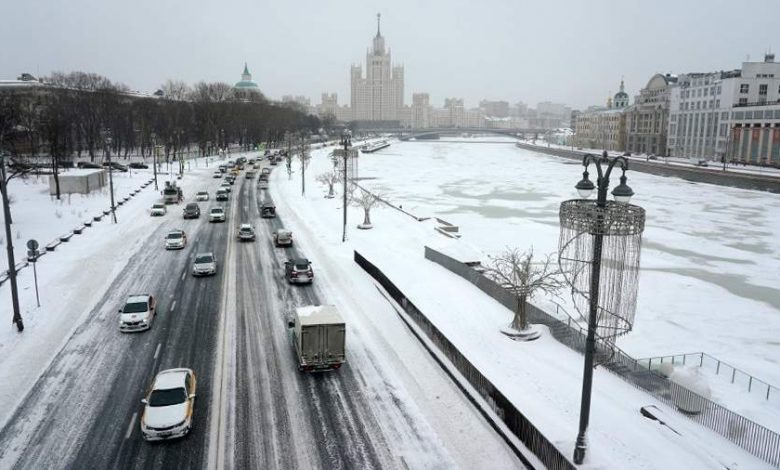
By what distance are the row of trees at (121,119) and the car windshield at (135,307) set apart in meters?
52.0

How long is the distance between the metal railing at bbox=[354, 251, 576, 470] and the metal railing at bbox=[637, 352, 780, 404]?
5.42 metres

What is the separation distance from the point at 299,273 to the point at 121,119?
91.1 metres

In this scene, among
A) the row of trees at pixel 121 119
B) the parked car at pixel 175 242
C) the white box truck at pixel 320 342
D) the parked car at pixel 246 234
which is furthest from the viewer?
the row of trees at pixel 121 119

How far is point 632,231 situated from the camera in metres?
12.4

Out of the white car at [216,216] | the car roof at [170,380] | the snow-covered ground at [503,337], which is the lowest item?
the snow-covered ground at [503,337]

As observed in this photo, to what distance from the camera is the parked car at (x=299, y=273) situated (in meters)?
29.5

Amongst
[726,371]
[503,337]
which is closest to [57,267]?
[503,337]

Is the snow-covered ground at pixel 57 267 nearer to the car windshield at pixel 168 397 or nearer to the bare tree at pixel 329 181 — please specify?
the car windshield at pixel 168 397

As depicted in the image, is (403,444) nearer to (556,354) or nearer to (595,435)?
(595,435)

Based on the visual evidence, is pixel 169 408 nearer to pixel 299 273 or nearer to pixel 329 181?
pixel 299 273

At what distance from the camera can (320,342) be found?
1891 centimetres

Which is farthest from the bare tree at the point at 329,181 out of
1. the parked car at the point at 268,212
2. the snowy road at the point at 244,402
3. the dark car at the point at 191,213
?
the snowy road at the point at 244,402

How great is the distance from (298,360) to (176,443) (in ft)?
17.8

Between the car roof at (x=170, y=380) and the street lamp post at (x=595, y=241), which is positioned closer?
the street lamp post at (x=595, y=241)
